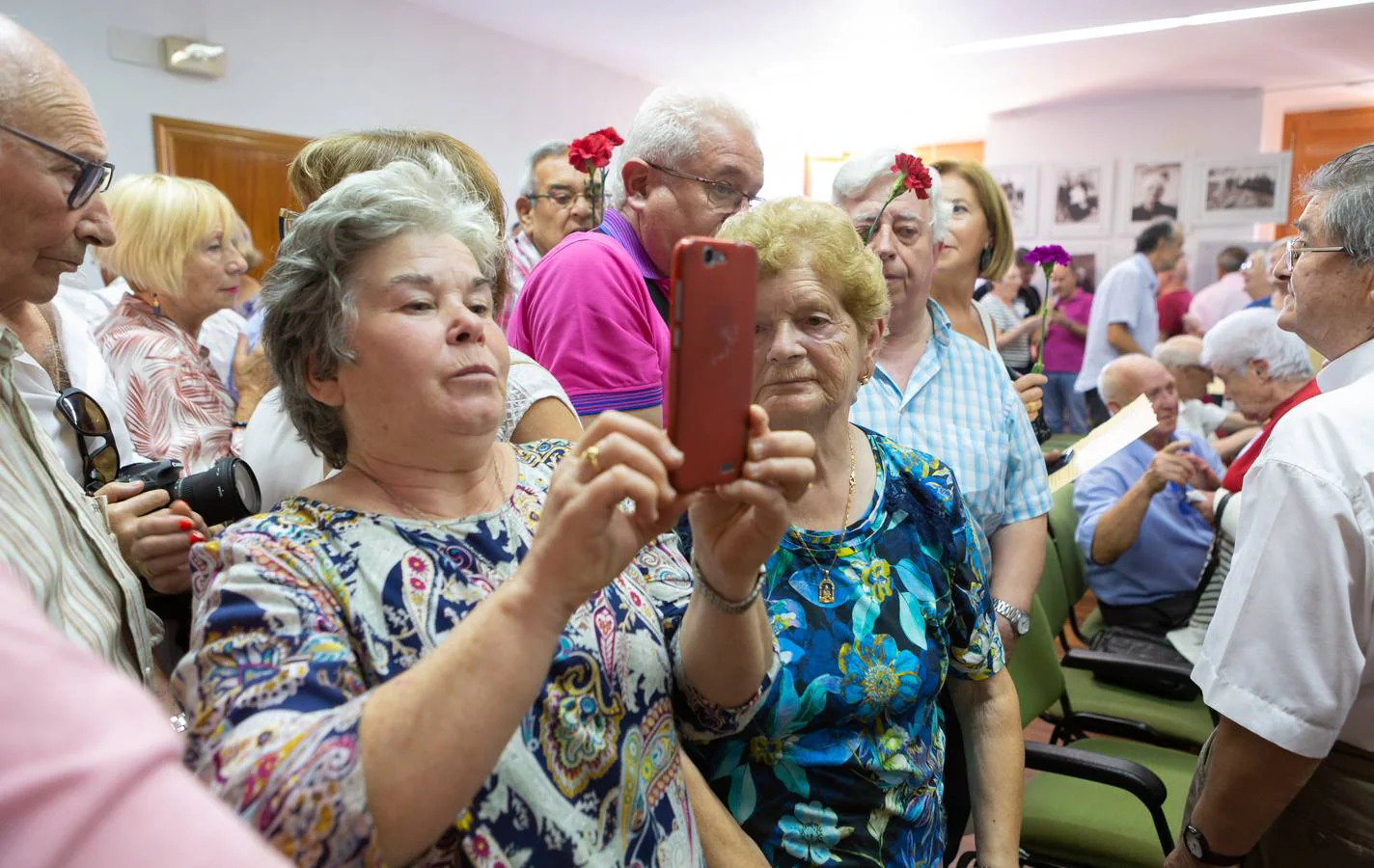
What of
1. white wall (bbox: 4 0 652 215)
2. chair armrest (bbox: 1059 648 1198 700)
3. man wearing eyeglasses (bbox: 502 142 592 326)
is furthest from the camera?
white wall (bbox: 4 0 652 215)

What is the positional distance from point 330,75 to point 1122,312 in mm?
5971

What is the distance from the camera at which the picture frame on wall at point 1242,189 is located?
351 inches

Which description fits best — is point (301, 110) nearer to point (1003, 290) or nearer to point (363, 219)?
point (1003, 290)

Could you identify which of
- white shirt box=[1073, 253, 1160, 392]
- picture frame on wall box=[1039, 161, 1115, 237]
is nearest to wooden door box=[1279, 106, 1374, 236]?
picture frame on wall box=[1039, 161, 1115, 237]

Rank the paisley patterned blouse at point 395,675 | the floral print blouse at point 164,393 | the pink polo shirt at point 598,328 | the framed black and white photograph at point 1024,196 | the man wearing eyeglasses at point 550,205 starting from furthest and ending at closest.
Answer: the framed black and white photograph at point 1024,196 → the man wearing eyeglasses at point 550,205 → the floral print blouse at point 164,393 → the pink polo shirt at point 598,328 → the paisley patterned blouse at point 395,675

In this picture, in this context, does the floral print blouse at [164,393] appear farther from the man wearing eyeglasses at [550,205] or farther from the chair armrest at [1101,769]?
the chair armrest at [1101,769]

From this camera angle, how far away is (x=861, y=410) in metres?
1.98

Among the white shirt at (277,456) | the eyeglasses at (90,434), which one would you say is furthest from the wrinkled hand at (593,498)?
the eyeglasses at (90,434)

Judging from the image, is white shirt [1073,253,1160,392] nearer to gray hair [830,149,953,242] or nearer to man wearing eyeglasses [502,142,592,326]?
man wearing eyeglasses [502,142,592,326]

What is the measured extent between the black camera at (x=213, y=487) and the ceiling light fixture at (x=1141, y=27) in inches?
318

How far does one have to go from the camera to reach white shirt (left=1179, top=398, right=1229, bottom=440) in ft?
14.2

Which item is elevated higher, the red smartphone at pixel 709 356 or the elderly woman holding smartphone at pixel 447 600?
the red smartphone at pixel 709 356

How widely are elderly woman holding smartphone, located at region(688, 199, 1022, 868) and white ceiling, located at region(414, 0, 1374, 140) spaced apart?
6.22 meters

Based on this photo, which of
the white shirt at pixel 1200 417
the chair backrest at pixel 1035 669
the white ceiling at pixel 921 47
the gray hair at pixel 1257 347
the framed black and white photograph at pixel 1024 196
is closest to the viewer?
the chair backrest at pixel 1035 669
